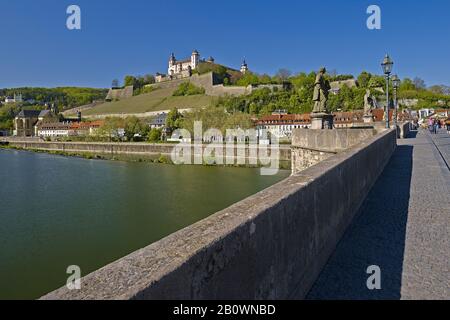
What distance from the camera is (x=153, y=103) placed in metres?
134

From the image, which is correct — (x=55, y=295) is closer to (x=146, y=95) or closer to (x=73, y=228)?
(x=73, y=228)

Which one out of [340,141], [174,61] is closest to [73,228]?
[340,141]

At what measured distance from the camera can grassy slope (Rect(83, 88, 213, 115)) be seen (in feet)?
403

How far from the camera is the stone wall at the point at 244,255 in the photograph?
1838 mm

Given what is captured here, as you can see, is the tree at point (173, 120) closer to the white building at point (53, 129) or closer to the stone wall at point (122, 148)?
the stone wall at point (122, 148)

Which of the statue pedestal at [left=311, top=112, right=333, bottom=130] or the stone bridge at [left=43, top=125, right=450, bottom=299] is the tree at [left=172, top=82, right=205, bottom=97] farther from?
the stone bridge at [left=43, top=125, right=450, bottom=299]

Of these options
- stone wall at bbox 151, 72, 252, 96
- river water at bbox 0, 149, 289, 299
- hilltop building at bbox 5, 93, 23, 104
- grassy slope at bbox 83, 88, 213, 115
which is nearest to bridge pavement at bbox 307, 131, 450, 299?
river water at bbox 0, 149, 289, 299

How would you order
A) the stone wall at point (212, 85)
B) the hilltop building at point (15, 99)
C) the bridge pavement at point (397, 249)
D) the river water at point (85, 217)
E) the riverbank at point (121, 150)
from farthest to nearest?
the hilltop building at point (15, 99) < the stone wall at point (212, 85) < the riverbank at point (121, 150) < the river water at point (85, 217) < the bridge pavement at point (397, 249)

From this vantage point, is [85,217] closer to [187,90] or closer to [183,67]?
[187,90]

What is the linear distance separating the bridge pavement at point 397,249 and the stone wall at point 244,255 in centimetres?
25

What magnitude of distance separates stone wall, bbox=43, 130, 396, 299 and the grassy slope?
112m


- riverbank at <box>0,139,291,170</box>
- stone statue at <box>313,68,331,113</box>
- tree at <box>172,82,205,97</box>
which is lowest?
riverbank at <box>0,139,291,170</box>

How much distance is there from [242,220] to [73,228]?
15490 mm

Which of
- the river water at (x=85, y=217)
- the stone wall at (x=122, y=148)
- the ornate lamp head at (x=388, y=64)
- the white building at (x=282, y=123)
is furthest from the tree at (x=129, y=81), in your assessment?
the ornate lamp head at (x=388, y=64)
